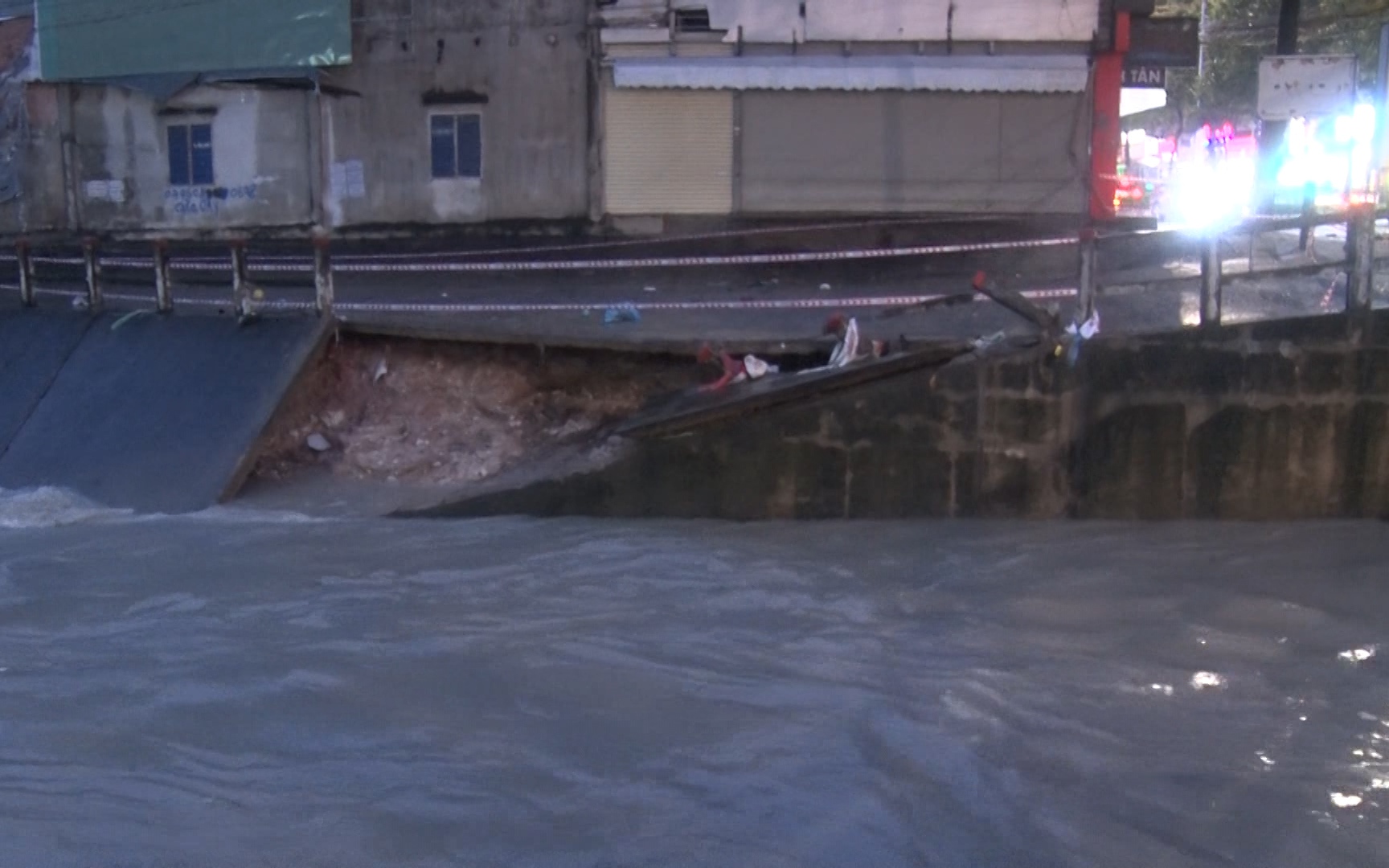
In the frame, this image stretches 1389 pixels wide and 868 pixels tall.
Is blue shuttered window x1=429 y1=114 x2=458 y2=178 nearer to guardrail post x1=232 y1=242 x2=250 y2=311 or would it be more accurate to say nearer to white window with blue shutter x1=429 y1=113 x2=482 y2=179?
white window with blue shutter x1=429 y1=113 x2=482 y2=179

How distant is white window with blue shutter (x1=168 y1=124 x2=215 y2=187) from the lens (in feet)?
69.5

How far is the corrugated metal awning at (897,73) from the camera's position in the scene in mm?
17906

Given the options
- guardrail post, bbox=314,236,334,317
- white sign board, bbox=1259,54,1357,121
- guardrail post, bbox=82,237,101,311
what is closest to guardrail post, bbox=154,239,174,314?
guardrail post, bbox=82,237,101,311

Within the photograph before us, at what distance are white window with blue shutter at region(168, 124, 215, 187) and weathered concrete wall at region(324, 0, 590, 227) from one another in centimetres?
197

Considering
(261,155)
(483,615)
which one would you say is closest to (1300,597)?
(483,615)

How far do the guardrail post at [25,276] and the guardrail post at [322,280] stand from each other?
4481 millimetres

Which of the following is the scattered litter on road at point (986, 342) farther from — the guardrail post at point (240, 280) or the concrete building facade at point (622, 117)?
the concrete building facade at point (622, 117)

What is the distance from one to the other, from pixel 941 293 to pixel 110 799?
11.0 m

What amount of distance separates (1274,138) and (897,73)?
4263 mm

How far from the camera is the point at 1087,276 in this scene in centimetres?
1122

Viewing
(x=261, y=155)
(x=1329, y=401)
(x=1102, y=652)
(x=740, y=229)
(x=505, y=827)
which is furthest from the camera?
(x=261, y=155)

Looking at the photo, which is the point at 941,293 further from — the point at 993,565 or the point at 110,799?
the point at 110,799

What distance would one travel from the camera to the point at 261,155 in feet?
68.0

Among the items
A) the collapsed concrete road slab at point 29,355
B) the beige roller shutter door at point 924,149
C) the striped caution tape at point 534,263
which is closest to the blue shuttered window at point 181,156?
the striped caution tape at point 534,263
